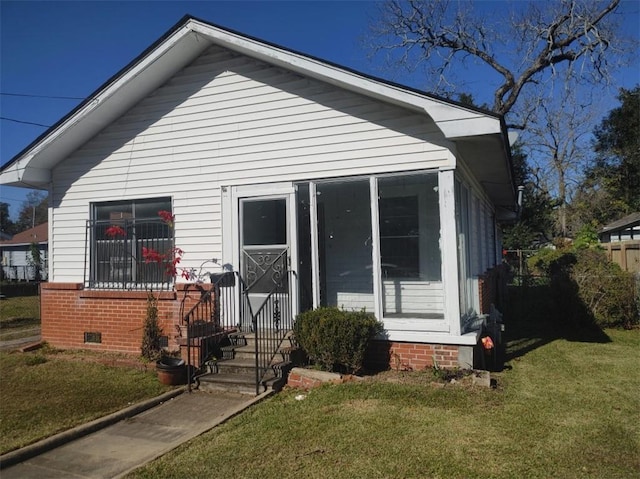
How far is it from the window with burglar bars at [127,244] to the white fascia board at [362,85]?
2928mm

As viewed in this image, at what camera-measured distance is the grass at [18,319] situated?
12293 millimetres

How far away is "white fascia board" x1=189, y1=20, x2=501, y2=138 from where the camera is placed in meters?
6.29

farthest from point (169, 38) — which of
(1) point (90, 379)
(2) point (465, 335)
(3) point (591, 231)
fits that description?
(3) point (591, 231)

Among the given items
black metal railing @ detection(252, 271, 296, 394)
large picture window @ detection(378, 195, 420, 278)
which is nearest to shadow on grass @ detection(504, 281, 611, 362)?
large picture window @ detection(378, 195, 420, 278)

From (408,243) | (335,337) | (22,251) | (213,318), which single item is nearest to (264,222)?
(213,318)

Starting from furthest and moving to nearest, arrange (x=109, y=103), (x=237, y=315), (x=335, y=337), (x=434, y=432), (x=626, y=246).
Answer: (x=626, y=246) → (x=109, y=103) → (x=237, y=315) → (x=335, y=337) → (x=434, y=432)

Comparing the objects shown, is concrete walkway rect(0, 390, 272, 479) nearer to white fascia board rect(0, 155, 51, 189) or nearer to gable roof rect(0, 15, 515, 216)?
gable roof rect(0, 15, 515, 216)

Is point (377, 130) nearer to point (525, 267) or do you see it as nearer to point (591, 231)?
point (525, 267)

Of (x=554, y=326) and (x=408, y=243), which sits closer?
(x=408, y=243)

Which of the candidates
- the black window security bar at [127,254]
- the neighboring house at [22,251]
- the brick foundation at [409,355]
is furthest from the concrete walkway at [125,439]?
the neighboring house at [22,251]

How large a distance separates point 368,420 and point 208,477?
178 cm

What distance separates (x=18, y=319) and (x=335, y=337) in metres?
12.9

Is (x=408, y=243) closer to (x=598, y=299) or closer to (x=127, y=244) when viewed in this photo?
(x=127, y=244)

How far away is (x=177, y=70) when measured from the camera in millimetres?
8508
